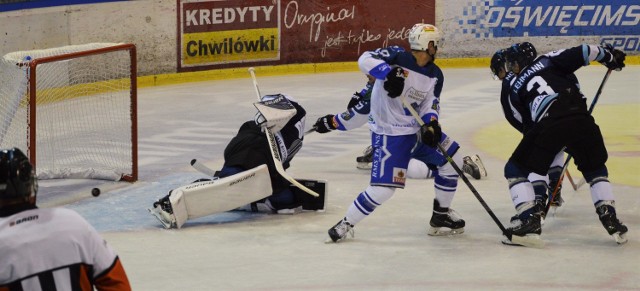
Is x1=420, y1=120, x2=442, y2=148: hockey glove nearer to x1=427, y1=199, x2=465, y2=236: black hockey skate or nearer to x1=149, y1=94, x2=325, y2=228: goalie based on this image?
x1=427, y1=199, x2=465, y2=236: black hockey skate

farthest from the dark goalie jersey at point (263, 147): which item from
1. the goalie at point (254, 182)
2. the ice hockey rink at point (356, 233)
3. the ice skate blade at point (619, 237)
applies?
the ice skate blade at point (619, 237)

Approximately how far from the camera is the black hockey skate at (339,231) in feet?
21.7

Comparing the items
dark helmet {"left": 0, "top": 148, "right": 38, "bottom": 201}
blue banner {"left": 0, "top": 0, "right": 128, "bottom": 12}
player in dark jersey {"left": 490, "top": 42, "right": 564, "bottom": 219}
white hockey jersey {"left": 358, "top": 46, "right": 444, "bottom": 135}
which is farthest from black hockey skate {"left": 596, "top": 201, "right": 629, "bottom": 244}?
blue banner {"left": 0, "top": 0, "right": 128, "bottom": 12}

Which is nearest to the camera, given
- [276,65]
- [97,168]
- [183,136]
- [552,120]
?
[552,120]

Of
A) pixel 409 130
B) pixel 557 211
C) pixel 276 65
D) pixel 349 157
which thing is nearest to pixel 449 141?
pixel 409 130

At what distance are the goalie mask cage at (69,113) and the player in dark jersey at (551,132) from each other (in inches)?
124

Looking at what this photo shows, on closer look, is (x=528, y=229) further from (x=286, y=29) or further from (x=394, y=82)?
(x=286, y=29)

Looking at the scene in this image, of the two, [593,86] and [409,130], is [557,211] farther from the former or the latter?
[593,86]

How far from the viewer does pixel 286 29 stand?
13867mm

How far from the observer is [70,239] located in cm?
311

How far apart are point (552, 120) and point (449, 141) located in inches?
25.4

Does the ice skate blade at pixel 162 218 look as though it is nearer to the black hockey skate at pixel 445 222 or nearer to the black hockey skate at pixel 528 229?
the black hockey skate at pixel 445 222

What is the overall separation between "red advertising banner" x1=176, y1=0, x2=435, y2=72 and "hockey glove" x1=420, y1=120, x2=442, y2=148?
282 inches

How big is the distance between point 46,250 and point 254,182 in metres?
4.02
